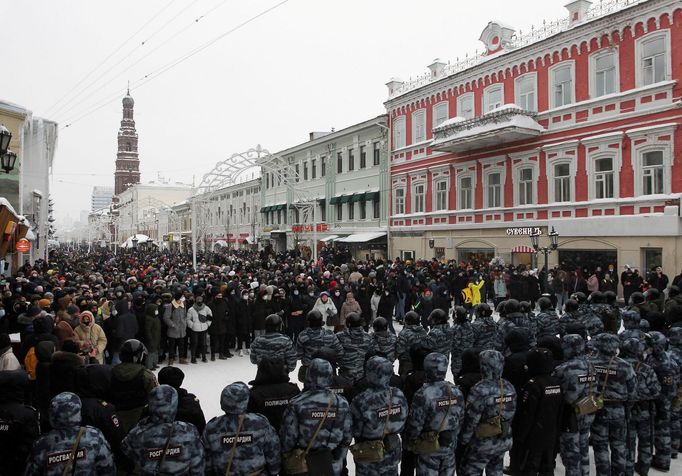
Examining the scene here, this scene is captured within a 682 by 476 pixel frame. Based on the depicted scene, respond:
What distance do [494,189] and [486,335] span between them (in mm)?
18695

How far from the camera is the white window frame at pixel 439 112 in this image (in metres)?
29.0

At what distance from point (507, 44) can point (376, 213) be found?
13.0 meters

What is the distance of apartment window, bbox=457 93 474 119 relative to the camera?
27.5 m

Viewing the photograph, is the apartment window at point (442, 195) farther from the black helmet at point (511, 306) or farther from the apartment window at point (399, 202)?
the black helmet at point (511, 306)

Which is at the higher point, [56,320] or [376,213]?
[376,213]

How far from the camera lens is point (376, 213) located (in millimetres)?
34344

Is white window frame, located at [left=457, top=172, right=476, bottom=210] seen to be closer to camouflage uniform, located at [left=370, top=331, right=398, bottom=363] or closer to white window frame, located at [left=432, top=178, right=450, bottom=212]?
white window frame, located at [left=432, top=178, right=450, bottom=212]

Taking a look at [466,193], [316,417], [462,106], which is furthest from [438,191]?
[316,417]

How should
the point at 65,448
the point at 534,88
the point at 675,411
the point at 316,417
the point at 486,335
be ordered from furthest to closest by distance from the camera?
1. the point at 534,88
2. the point at 486,335
3. the point at 675,411
4. the point at 316,417
5. the point at 65,448

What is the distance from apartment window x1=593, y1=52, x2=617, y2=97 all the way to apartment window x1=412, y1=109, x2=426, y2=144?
408 inches

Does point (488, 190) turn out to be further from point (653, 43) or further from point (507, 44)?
point (653, 43)

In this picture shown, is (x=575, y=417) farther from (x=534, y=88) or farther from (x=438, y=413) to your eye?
(x=534, y=88)

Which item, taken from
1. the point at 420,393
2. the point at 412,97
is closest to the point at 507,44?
the point at 412,97

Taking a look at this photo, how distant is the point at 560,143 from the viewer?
75.2 feet
